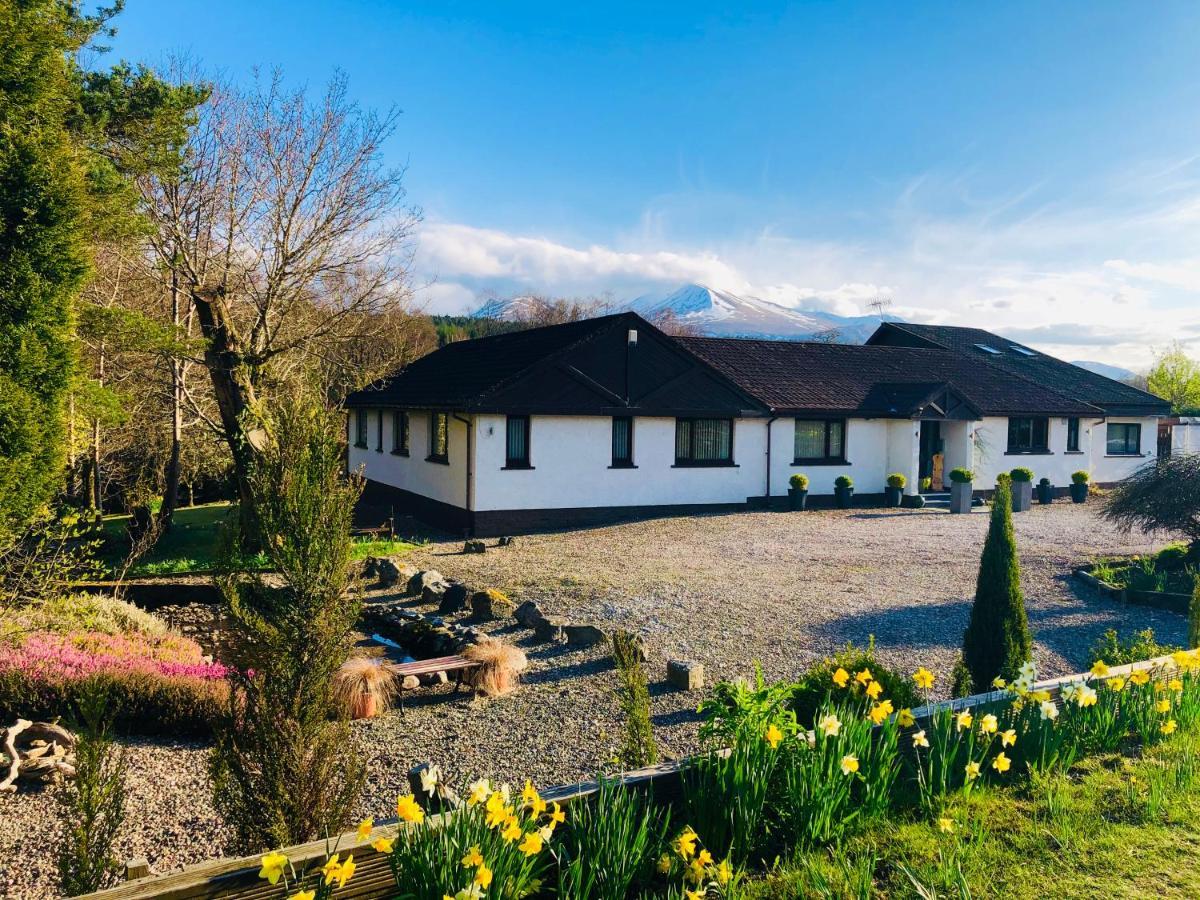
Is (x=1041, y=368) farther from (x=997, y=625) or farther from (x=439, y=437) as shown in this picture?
(x=997, y=625)

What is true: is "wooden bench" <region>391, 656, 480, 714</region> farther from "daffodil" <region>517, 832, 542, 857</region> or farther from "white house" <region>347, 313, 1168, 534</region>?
"white house" <region>347, 313, 1168, 534</region>

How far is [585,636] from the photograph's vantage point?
1066cm

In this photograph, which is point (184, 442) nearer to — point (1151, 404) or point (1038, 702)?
point (1038, 702)

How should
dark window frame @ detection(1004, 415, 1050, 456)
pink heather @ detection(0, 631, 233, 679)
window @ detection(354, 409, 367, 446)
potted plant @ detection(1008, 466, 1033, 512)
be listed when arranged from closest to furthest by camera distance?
pink heather @ detection(0, 631, 233, 679)
potted plant @ detection(1008, 466, 1033, 512)
dark window frame @ detection(1004, 415, 1050, 456)
window @ detection(354, 409, 367, 446)

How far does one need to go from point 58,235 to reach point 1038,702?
9.59m

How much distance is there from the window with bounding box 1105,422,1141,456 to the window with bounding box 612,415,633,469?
20.5 metres

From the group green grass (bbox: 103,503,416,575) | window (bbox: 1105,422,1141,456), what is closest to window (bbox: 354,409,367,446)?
green grass (bbox: 103,503,416,575)

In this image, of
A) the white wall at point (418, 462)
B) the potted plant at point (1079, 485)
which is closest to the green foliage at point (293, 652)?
the white wall at point (418, 462)

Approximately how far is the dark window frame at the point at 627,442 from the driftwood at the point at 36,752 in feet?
53.0

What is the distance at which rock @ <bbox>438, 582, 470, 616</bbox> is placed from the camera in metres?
12.8

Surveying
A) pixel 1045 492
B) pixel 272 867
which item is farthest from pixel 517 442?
pixel 1045 492

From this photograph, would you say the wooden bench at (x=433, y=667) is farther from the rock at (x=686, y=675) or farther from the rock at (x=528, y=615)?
the rock at (x=528, y=615)

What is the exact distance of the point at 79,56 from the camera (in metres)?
14.6

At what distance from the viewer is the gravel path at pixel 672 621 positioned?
631 cm
